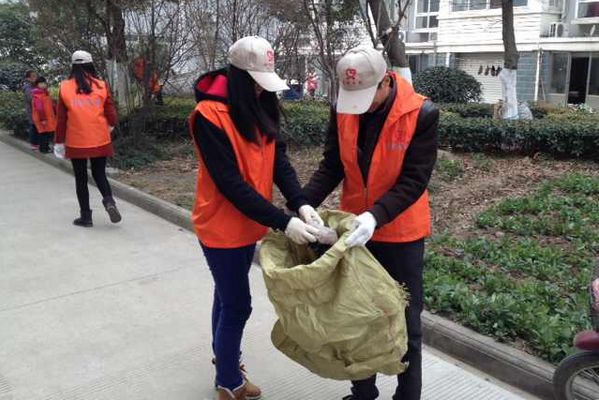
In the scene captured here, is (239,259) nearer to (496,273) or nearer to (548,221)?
(496,273)

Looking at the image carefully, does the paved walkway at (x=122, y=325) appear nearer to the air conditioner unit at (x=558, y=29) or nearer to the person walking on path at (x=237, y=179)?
the person walking on path at (x=237, y=179)

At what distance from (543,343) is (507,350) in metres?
0.19

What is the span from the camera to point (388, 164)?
8.01 ft

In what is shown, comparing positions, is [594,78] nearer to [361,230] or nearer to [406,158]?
[406,158]

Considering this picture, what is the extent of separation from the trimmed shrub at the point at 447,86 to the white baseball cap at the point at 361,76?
14.8 meters

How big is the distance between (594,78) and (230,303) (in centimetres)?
2236

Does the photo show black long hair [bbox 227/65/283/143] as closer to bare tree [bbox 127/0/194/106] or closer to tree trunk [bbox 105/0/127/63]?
bare tree [bbox 127/0/194/106]

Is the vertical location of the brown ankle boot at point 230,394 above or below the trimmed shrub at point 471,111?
below

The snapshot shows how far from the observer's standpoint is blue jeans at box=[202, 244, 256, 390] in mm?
2686

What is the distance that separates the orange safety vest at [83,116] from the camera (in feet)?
18.8

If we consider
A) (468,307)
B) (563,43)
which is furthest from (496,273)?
(563,43)

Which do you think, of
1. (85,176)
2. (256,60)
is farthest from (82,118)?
(256,60)

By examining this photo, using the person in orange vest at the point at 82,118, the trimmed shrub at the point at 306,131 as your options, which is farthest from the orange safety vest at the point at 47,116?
the person in orange vest at the point at 82,118

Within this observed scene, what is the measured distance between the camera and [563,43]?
2158 cm
